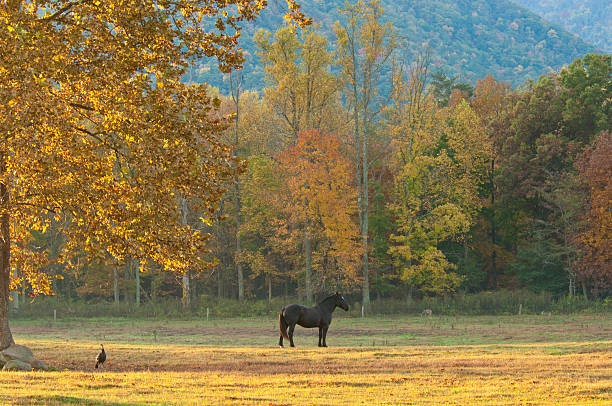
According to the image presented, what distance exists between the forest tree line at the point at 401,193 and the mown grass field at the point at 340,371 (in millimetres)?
19467

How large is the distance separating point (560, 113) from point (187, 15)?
4989cm

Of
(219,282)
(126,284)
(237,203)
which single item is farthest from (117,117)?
(126,284)

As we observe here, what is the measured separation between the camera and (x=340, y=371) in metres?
18.4

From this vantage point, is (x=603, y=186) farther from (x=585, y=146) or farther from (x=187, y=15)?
(x=187, y=15)

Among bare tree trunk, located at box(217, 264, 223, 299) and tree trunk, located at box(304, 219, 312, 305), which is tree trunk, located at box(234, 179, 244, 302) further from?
tree trunk, located at box(304, 219, 312, 305)

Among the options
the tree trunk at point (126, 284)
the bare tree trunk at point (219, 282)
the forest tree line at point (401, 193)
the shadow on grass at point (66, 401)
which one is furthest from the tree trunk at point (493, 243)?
the shadow on grass at point (66, 401)

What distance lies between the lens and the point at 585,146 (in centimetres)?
5525

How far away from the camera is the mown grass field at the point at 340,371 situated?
44.3 feet

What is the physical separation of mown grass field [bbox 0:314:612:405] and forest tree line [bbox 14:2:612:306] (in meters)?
19.5

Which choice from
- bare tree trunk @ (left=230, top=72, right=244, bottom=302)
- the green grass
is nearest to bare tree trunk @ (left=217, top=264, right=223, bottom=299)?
bare tree trunk @ (left=230, top=72, right=244, bottom=302)

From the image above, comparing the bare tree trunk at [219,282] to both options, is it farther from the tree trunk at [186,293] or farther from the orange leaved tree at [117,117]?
the orange leaved tree at [117,117]

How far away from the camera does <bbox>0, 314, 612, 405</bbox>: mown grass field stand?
44.3 ft

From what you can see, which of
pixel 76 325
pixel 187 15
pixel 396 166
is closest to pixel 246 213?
pixel 396 166

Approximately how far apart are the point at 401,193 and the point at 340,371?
3983cm
